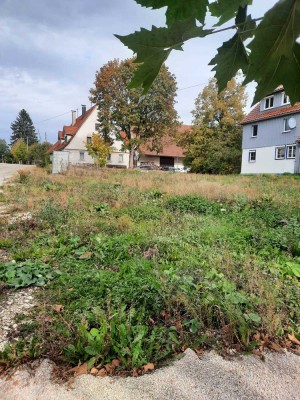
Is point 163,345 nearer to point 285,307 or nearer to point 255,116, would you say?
point 285,307

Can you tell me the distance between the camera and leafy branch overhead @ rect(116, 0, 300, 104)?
556 mm

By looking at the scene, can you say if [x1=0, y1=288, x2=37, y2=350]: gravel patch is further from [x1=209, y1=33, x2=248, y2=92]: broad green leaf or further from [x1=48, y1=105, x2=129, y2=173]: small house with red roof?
[x1=48, y1=105, x2=129, y2=173]: small house with red roof

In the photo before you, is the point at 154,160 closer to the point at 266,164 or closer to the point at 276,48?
the point at 266,164

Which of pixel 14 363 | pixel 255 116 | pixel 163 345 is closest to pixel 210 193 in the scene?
pixel 163 345

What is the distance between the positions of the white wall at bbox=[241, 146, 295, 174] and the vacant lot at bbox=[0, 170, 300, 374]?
17.8 m

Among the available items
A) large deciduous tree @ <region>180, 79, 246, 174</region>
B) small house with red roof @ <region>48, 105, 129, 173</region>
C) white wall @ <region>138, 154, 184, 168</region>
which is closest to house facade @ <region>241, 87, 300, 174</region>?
large deciduous tree @ <region>180, 79, 246, 174</region>

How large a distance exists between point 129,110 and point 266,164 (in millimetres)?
14698

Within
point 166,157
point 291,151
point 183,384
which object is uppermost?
point 166,157

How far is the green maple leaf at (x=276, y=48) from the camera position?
548 millimetres

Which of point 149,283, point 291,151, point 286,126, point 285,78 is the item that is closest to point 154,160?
point 286,126

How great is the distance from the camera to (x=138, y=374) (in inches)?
90.7

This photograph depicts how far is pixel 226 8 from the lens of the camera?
0.68 metres

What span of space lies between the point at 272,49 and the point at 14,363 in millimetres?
2725

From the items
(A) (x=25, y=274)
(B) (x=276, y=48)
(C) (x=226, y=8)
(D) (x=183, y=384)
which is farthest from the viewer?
(A) (x=25, y=274)
